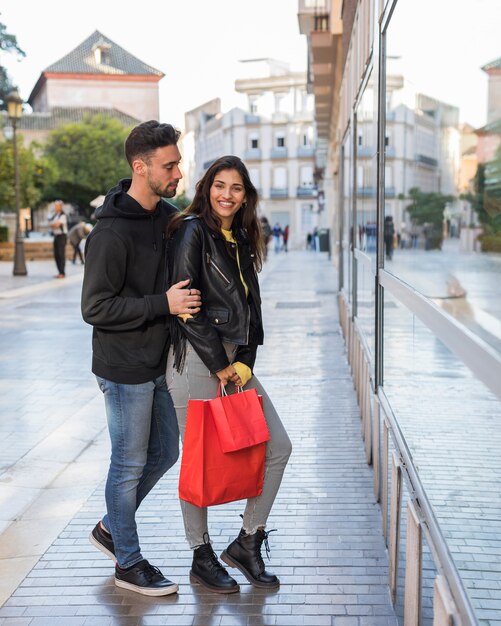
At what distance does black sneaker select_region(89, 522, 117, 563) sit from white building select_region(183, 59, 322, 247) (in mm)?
78189

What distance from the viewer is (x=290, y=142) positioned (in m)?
84.7

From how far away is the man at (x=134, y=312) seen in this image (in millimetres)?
3346

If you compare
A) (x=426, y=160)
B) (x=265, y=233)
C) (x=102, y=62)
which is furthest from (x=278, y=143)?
(x=426, y=160)

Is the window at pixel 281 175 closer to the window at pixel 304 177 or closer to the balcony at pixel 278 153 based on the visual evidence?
the balcony at pixel 278 153

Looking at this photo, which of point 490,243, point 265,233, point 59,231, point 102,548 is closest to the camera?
point 490,243

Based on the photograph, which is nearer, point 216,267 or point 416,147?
point 416,147

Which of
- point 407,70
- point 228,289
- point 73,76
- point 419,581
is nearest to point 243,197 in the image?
point 228,289

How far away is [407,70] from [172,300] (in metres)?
1.36

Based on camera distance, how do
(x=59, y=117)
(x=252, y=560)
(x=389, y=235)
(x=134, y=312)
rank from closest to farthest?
(x=134, y=312)
(x=252, y=560)
(x=389, y=235)
(x=59, y=117)

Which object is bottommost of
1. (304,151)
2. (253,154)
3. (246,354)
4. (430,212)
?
(246,354)

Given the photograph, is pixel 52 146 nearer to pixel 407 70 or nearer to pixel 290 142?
pixel 290 142

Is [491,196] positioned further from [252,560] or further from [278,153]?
[278,153]

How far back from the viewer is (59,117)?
313ft

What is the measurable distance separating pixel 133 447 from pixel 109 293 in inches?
25.1
